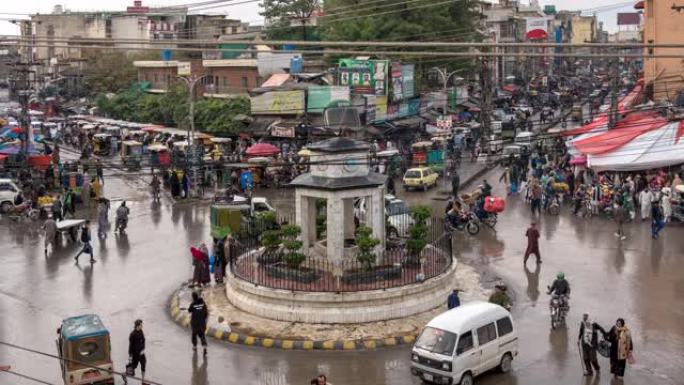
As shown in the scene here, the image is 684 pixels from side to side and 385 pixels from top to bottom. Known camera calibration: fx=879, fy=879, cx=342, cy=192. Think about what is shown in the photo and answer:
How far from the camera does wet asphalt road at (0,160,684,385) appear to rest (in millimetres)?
14969

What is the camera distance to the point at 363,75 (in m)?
44.6

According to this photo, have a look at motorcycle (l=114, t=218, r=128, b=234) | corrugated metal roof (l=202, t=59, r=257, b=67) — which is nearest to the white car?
motorcycle (l=114, t=218, r=128, b=234)

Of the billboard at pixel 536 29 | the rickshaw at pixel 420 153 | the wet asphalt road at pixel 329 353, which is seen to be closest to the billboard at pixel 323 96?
the rickshaw at pixel 420 153

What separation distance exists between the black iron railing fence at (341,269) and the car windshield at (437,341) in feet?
10.5

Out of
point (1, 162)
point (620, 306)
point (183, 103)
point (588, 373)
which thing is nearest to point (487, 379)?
point (588, 373)

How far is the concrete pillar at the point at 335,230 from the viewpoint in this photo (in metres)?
18.4

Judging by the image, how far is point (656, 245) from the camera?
2384 centimetres

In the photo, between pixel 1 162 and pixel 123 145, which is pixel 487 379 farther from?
pixel 123 145

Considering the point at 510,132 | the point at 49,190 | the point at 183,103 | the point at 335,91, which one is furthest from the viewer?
the point at 183,103

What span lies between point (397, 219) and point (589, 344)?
1091cm

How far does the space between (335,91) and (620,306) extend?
1018 inches

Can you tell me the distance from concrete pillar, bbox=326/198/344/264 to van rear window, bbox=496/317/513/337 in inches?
179

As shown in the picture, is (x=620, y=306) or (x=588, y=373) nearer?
A: (x=588, y=373)

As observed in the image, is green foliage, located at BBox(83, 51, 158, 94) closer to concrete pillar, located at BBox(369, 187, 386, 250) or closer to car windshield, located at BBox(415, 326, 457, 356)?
concrete pillar, located at BBox(369, 187, 386, 250)
